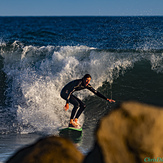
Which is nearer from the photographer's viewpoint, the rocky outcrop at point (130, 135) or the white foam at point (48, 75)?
the rocky outcrop at point (130, 135)

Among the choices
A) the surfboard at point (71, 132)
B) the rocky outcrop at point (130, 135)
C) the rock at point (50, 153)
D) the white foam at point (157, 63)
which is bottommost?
the surfboard at point (71, 132)

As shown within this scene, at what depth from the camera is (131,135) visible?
5.79 feet

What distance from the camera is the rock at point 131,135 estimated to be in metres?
1.71

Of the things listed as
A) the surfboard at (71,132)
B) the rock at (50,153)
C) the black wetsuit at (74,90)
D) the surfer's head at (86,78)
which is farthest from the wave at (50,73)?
the rock at (50,153)

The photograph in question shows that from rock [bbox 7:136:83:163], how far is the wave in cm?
487

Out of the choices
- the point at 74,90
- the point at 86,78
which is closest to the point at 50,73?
the point at 74,90

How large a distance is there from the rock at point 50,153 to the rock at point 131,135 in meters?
0.44

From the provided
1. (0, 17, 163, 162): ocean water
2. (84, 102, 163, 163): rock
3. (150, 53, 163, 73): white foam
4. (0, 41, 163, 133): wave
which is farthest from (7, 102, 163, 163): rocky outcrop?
(150, 53, 163, 73): white foam

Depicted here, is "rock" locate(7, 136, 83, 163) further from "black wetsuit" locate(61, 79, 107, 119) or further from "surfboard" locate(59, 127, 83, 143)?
"black wetsuit" locate(61, 79, 107, 119)

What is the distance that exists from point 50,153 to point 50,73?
854cm

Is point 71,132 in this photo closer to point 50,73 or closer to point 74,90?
point 74,90

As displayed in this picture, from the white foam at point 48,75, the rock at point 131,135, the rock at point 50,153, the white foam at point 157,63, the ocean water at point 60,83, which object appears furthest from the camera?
the white foam at point 157,63

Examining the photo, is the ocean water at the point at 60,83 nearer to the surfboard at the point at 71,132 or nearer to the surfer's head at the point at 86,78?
the surfboard at the point at 71,132

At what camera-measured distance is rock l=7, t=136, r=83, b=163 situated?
2.22 m
